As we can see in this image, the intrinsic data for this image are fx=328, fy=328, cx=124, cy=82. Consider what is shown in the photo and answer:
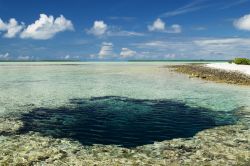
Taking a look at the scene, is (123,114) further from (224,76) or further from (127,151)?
(224,76)

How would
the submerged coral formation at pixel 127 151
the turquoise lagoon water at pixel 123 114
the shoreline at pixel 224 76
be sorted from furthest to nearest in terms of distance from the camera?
the shoreline at pixel 224 76 < the turquoise lagoon water at pixel 123 114 < the submerged coral formation at pixel 127 151

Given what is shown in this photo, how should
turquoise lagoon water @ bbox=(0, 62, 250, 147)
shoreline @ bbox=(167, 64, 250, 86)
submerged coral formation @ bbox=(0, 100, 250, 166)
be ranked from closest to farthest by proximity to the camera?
submerged coral formation @ bbox=(0, 100, 250, 166)
turquoise lagoon water @ bbox=(0, 62, 250, 147)
shoreline @ bbox=(167, 64, 250, 86)

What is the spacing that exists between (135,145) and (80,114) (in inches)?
371

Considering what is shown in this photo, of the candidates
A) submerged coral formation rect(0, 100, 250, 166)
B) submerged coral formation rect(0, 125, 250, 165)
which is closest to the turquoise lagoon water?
submerged coral formation rect(0, 100, 250, 166)

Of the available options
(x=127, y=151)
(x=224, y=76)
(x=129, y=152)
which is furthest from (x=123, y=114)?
(x=224, y=76)

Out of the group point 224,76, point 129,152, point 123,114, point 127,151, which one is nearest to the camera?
point 129,152

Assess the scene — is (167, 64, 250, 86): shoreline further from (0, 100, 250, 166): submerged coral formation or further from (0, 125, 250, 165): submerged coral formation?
(0, 125, 250, 165): submerged coral formation

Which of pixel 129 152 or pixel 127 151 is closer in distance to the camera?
pixel 129 152

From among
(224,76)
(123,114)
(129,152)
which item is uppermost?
(224,76)

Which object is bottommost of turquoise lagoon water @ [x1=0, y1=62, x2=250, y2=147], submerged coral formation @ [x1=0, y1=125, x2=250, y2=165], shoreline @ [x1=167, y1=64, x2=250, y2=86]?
submerged coral formation @ [x1=0, y1=125, x2=250, y2=165]

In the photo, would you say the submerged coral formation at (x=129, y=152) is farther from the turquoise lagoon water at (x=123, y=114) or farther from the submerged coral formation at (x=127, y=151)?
the turquoise lagoon water at (x=123, y=114)

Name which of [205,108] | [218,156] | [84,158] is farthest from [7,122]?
[205,108]

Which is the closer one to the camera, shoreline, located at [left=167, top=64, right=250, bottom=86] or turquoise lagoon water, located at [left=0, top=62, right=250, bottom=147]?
turquoise lagoon water, located at [left=0, top=62, right=250, bottom=147]

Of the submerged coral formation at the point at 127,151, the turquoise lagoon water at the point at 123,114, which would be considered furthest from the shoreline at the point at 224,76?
the submerged coral formation at the point at 127,151
